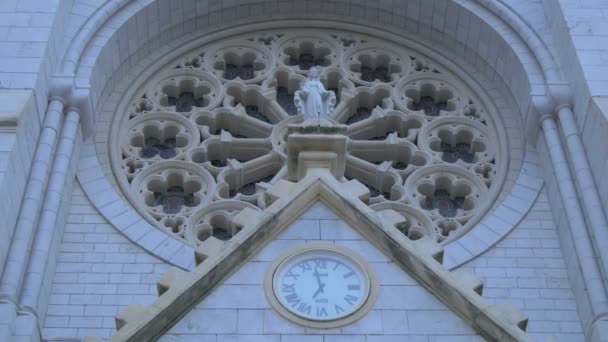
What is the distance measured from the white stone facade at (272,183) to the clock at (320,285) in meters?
0.11

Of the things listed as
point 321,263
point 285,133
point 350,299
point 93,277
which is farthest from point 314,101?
point 285,133

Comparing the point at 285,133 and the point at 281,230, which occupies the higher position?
the point at 285,133

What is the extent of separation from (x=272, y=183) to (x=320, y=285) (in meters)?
5.27

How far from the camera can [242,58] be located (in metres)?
19.8

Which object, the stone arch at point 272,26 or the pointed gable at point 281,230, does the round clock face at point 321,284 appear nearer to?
the pointed gable at point 281,230

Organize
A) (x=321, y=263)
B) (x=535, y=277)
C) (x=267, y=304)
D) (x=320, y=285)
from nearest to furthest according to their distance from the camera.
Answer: (x=267, y=304), (x=320, y=285), (x=321, y=263), (x=535, y=277)

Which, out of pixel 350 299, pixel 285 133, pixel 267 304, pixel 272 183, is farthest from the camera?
pixel 285 133

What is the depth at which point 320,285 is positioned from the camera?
12.0m

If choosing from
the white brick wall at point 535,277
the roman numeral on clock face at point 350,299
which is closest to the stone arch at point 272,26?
the white brick wall at point 535,277

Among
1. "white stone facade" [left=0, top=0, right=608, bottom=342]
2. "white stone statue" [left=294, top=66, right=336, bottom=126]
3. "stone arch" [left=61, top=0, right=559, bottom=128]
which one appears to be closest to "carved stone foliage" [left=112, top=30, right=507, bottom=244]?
"white stone facade" [left=0, top=0, right=608, bottom=342]

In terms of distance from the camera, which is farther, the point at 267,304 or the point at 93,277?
the point at 93,277

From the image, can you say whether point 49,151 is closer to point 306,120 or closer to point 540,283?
point 306,120

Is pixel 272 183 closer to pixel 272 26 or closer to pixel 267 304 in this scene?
pixel 272 26

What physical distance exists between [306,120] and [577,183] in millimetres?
3901
